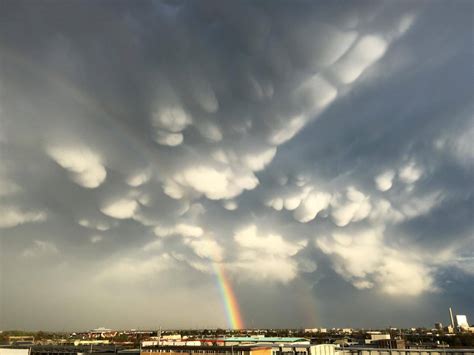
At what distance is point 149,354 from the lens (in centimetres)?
→ 8731

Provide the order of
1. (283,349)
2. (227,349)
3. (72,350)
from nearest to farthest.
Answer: (227,349), (283,349), (72,350)

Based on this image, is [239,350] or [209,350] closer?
[239,350]

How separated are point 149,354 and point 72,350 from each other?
47.3 m

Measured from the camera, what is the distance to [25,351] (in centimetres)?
9406

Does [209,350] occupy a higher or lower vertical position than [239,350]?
lower

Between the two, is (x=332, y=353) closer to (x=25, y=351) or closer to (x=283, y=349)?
(x=283, y=349)

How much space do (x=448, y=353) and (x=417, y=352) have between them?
7376mm

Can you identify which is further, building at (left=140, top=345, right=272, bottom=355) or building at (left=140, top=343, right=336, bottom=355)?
building at (left=140, top=343, right=336, bottom=355)

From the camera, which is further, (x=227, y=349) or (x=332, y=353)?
(x=332, y=353)

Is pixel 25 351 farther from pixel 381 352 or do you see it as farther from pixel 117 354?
pixel 381 352

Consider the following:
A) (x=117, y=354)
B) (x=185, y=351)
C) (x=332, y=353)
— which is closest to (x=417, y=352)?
(x=332, y=353)

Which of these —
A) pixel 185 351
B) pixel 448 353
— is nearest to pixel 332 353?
pixel 448 353

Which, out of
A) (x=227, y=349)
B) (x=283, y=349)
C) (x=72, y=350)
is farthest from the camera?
(x=72, y=350)

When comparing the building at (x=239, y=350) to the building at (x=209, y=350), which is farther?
the building at (x=239, y=350)
